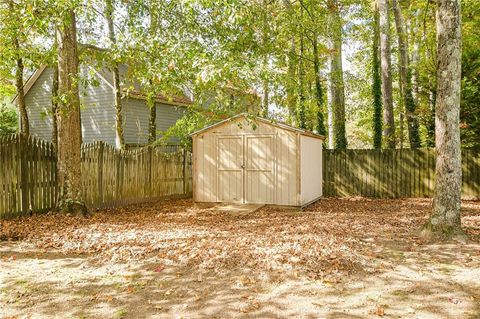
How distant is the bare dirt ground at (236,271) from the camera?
3721 millimetres

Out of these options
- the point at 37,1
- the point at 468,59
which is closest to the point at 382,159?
the point at 468,59

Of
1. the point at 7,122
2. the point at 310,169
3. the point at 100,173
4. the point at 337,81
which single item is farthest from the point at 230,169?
the point at 7,122

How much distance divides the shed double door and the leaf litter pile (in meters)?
1.50

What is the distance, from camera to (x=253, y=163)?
10.8 m

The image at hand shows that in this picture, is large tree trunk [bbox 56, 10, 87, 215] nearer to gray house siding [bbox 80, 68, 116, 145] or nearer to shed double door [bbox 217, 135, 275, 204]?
shed double door [bbox 217, 135, 275, 204]

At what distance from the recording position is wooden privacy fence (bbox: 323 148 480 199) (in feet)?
41.8

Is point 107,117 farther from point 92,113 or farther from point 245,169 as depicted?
point 245,169

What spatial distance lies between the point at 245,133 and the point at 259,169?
1.13 metres

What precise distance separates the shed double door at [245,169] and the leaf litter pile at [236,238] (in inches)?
59.1

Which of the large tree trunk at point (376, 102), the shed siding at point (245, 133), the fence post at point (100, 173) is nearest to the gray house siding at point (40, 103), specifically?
the fence post at point (100, 173)

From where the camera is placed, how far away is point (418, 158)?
43.6 ft

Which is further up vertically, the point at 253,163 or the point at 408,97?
the point at 408,97

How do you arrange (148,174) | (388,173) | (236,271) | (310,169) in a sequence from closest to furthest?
(236,271) < (310,169) < (148,174) < (388,173)

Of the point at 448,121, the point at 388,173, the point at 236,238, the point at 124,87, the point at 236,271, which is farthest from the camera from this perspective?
the point at 124,87
